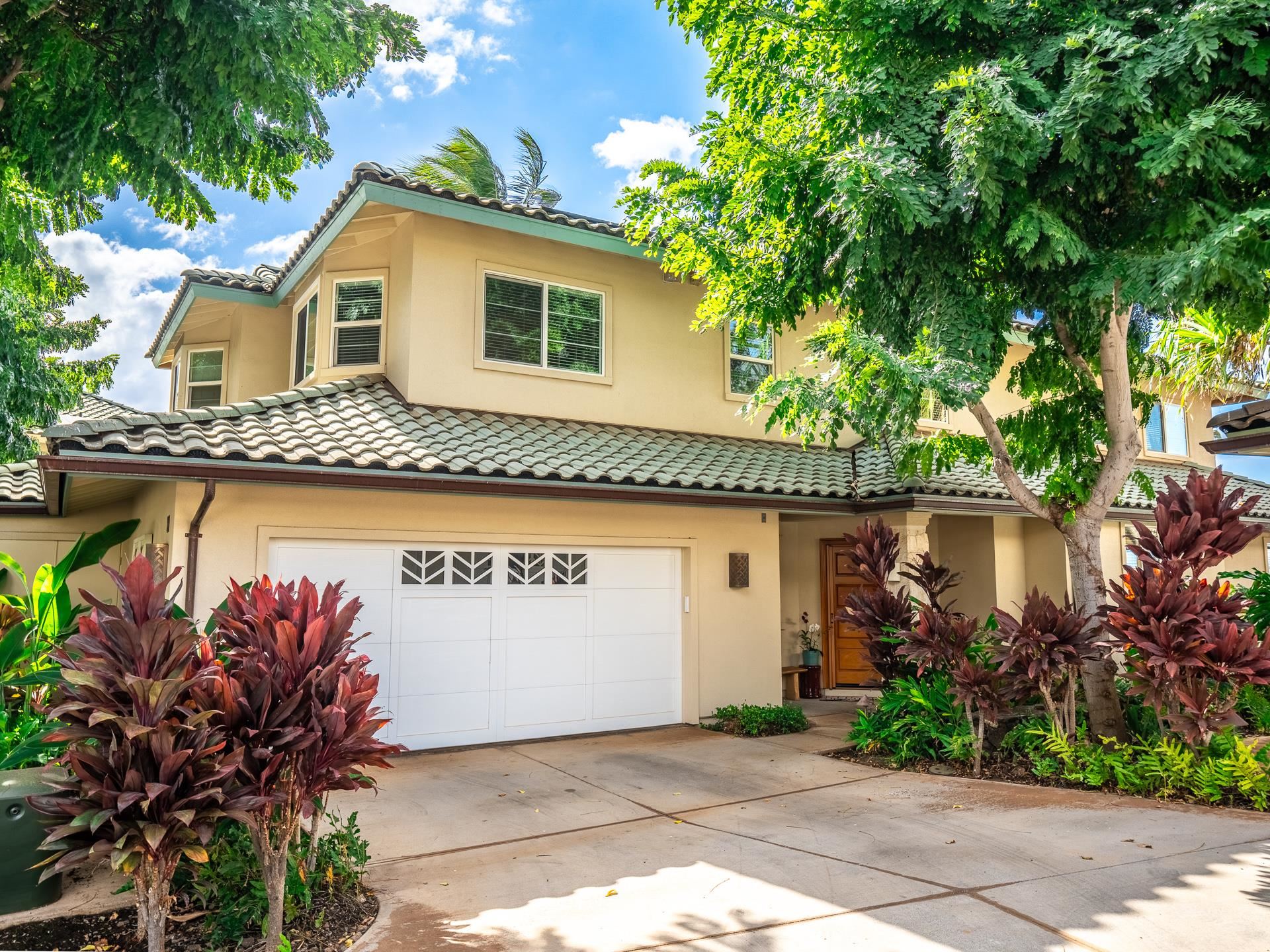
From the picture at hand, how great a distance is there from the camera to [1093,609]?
886 centimetres

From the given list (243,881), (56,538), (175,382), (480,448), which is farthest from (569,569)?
(175,382)

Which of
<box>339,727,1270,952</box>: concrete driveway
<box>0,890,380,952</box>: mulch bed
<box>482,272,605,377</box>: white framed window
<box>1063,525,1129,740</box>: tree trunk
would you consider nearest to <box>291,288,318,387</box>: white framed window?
<box>482,272,605,377</box>: white framed window

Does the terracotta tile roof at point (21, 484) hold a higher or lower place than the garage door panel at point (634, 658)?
higher

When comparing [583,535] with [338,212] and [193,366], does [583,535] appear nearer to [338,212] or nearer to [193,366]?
[338,212]

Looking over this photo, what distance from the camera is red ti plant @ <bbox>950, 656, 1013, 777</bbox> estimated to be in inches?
329

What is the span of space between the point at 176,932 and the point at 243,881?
376 mm

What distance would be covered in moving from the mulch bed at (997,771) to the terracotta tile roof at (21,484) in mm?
11031

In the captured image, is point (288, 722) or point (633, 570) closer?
point (288, 722)

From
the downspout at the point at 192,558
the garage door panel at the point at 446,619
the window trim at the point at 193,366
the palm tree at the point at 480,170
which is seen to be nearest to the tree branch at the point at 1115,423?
the garage door panel at the point at 446,619

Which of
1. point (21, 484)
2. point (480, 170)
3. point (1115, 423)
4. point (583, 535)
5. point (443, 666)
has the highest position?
point (480, 170)

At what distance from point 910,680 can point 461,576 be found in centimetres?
521

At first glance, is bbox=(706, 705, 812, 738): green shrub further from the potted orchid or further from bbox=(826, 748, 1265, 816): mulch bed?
the potted orchid

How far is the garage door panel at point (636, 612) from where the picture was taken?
1088cm

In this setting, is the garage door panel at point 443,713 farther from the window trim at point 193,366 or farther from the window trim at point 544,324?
the window trim at point 193,366
